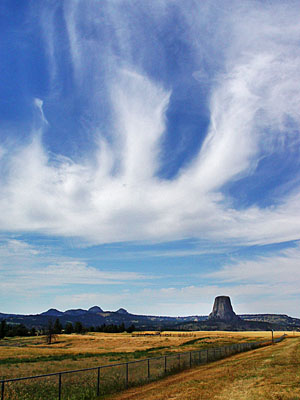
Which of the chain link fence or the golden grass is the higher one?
the chain link fence

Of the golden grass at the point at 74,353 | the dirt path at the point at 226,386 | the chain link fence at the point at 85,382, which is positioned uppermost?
the chain link fence at the point at 85,382

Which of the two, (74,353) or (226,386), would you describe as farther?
(74,353)

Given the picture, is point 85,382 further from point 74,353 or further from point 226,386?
point 74,353

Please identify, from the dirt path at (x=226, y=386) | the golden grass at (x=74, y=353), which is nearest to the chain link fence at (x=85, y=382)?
the dirt path at (x=226, y=386)

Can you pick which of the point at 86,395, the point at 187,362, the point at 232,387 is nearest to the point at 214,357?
the point at 187,362

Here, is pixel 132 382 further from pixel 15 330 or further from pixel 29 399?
pixel 15 330

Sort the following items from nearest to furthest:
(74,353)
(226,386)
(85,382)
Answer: (85,382), (226,386), (74,353)

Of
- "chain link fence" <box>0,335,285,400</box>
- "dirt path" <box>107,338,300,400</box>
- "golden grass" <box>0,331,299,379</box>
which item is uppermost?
"chain link fence" <box>0,335,285,400</box>

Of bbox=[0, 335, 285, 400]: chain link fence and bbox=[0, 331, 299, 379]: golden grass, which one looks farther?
bbox=[0, 331, 299, 379]: golden grass

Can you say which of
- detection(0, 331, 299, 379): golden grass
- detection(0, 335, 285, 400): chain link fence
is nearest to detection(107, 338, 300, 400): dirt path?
detection(0, 335, 285, 400): chain link fence

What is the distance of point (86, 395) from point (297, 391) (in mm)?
11970

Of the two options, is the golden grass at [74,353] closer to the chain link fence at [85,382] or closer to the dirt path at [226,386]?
the chain link fence at [85,382]

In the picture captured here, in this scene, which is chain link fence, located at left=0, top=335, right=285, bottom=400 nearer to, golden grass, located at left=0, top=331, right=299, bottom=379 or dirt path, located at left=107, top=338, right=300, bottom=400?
dirt path, located at left=107, top=338, right=300, bottom=400

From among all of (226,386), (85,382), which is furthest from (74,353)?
(226,386)
